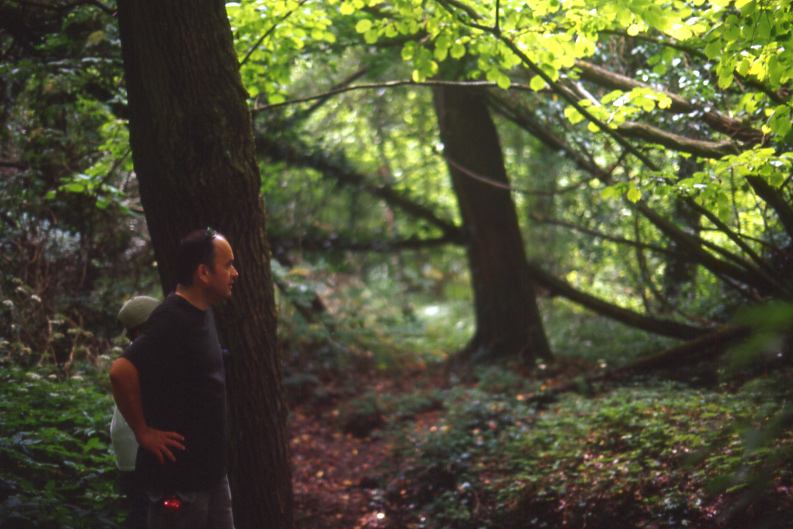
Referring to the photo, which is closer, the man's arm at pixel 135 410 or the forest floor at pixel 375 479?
the man's arm at pixel 135 410

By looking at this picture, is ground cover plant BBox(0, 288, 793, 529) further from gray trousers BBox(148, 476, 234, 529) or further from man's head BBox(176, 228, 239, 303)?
man's head BBox(176, 228, 239, 303)

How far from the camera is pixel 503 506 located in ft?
15.4

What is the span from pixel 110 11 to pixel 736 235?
16.2 ft

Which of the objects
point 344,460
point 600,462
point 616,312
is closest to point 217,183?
point 600,462

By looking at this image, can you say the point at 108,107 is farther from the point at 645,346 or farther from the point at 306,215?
the point at 645,346

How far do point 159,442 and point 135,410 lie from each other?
7.2 inches

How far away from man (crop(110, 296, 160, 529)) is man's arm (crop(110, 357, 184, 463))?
2.83 ft

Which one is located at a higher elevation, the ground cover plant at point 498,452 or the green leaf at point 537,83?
the green leaf at point 537,83

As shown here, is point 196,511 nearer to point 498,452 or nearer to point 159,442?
point 159,442

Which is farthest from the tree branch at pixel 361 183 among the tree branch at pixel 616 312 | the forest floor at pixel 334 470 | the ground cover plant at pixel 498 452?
the forest floor at pixel 334 470

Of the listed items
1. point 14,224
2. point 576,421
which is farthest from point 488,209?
point 14,224

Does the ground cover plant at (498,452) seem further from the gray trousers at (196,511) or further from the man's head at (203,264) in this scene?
the man's head at (203,264)

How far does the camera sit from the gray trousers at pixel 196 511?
2551mm

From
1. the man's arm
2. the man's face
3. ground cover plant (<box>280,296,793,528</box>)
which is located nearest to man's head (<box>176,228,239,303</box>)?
the man's face
